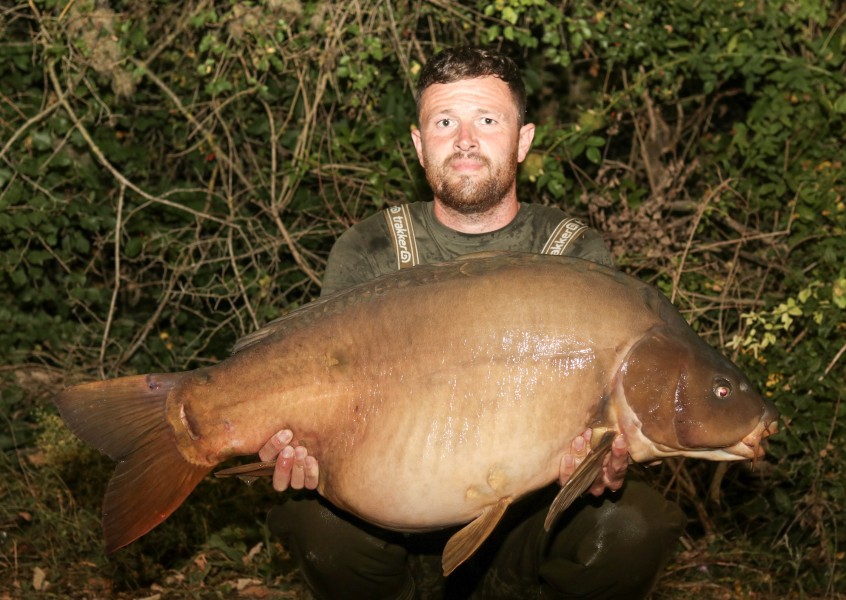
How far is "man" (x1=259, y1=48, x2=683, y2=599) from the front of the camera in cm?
262

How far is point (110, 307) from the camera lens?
4.38 metres

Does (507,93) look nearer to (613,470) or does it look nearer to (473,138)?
(473,138)

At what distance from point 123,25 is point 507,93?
2.03m

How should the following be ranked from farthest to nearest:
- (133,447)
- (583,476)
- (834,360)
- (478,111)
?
1. (834,360)
2. (478,111)
3. (133,447)
4. (583,476)

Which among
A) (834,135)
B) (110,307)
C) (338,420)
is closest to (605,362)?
(338,420)

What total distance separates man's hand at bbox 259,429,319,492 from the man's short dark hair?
3.75ft

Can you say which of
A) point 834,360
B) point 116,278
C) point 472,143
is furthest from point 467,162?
point 116,278

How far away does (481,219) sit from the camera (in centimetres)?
288

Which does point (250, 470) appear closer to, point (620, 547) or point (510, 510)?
point (510, 510)

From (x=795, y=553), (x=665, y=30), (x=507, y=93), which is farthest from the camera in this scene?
(x=665, y=30)

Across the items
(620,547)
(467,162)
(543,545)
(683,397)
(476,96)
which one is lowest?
(543,545)

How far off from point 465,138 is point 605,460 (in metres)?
0.97

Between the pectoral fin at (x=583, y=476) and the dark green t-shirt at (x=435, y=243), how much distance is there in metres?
0.76

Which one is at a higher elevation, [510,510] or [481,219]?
[481,219]
